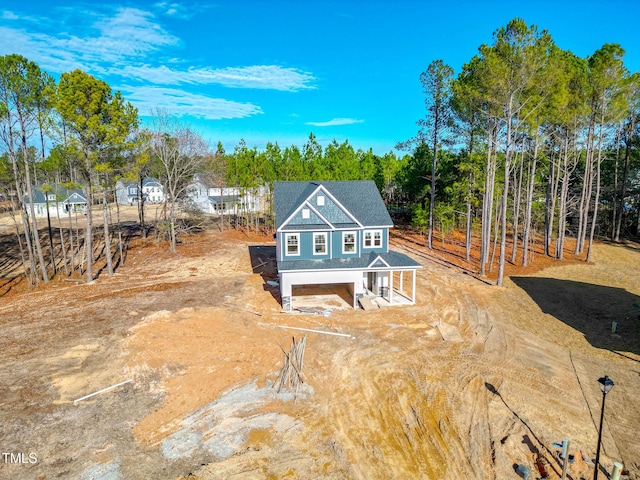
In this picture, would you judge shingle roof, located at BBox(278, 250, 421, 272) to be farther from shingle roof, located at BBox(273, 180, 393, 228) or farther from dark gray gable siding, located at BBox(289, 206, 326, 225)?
dark gray gable siding, located at BBox(289, 206, 326, 225)

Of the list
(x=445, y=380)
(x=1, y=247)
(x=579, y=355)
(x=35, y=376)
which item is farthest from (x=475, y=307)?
(x=1, y=247)

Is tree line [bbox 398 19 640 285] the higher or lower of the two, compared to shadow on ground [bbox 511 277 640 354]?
higher

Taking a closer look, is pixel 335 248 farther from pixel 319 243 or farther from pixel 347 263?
pixel 347 263

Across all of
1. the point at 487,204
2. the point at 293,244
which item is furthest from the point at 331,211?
the point at 487,204

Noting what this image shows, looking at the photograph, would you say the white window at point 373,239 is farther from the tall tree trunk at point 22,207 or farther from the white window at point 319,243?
the tall tree trunk at point 22,207

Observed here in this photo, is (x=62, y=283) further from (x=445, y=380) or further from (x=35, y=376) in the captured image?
(x=445, y=380)

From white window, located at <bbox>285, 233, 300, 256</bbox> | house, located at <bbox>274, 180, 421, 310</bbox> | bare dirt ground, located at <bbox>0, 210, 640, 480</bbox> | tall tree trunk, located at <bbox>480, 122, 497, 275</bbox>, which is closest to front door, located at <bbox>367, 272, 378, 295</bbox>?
house, located at <bbox>274, 180, 421, 310</bbox>
